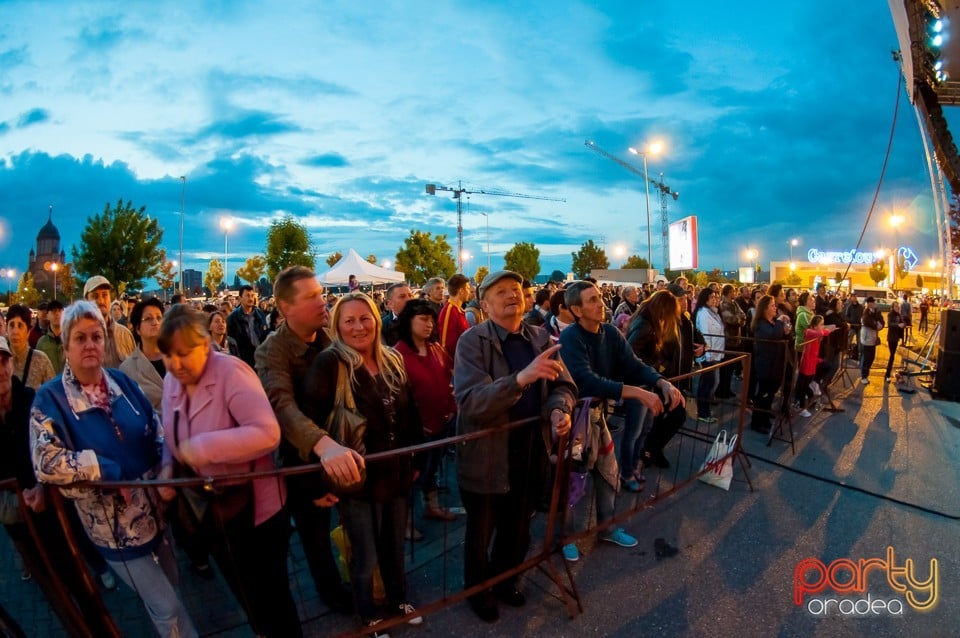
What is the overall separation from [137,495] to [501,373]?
6.14 ft

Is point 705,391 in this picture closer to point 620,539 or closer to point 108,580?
point 620,539

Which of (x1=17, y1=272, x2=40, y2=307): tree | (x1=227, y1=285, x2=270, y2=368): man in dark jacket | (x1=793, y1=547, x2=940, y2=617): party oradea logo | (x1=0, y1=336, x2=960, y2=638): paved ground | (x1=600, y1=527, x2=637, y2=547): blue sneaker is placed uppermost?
(x1=17, y1=272, x2=40, y2=307): tree

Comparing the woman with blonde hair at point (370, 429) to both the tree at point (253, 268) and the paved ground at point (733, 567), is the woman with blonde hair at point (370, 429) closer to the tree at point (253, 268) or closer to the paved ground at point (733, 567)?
the paved ground at point (733, 567)

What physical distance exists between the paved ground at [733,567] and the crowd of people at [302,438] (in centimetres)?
23

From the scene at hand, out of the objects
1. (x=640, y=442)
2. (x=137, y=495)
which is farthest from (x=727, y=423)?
(x=137, y=495)

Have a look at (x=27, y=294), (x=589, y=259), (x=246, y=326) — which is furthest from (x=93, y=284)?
(x=589, y=259)

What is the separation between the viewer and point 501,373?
111 inches

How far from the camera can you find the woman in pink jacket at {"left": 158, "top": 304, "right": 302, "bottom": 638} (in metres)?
2.13

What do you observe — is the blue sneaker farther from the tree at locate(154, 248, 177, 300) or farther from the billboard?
the tree at locate(154, 248, 177, 300)

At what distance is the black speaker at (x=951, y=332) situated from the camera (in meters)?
7.75

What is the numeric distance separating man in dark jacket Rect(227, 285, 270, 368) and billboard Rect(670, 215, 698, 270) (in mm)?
25291

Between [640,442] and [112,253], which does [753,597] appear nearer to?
[640,442]

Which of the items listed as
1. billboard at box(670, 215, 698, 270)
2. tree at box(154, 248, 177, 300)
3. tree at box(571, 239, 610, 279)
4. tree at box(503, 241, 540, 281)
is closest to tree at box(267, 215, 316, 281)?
tree at box(154, 248, 177, 300)

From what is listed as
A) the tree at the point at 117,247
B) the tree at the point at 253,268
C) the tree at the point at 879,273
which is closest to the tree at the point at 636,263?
the tree at the point at 879,273
